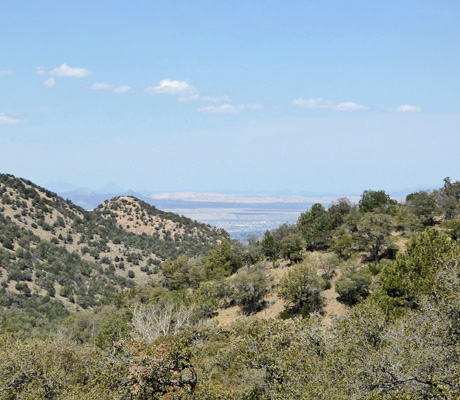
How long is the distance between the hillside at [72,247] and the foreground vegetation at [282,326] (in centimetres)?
91

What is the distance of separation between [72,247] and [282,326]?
86043mm

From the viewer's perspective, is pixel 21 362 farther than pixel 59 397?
Yes

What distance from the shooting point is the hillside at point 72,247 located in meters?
76.5

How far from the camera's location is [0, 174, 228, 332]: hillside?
76.5 meters

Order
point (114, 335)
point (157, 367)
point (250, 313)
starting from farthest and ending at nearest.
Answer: point (250, 313) → point (114, 335) → point (157, 367)

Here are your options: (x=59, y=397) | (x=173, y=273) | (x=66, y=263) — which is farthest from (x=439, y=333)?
(x=66, y=263)

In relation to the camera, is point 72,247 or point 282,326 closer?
point 282,326

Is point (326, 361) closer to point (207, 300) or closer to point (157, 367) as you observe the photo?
point (157, 367)

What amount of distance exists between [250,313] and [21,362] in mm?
37188

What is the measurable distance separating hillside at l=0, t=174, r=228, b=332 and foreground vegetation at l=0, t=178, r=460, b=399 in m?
0.91

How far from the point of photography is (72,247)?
→ 102m

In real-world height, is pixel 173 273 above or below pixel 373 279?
below

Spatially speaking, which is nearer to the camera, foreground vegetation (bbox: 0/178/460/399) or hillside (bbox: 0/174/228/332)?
foreground vegetation (bbox: 0/178/460/399)

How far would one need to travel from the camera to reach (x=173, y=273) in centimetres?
8294
